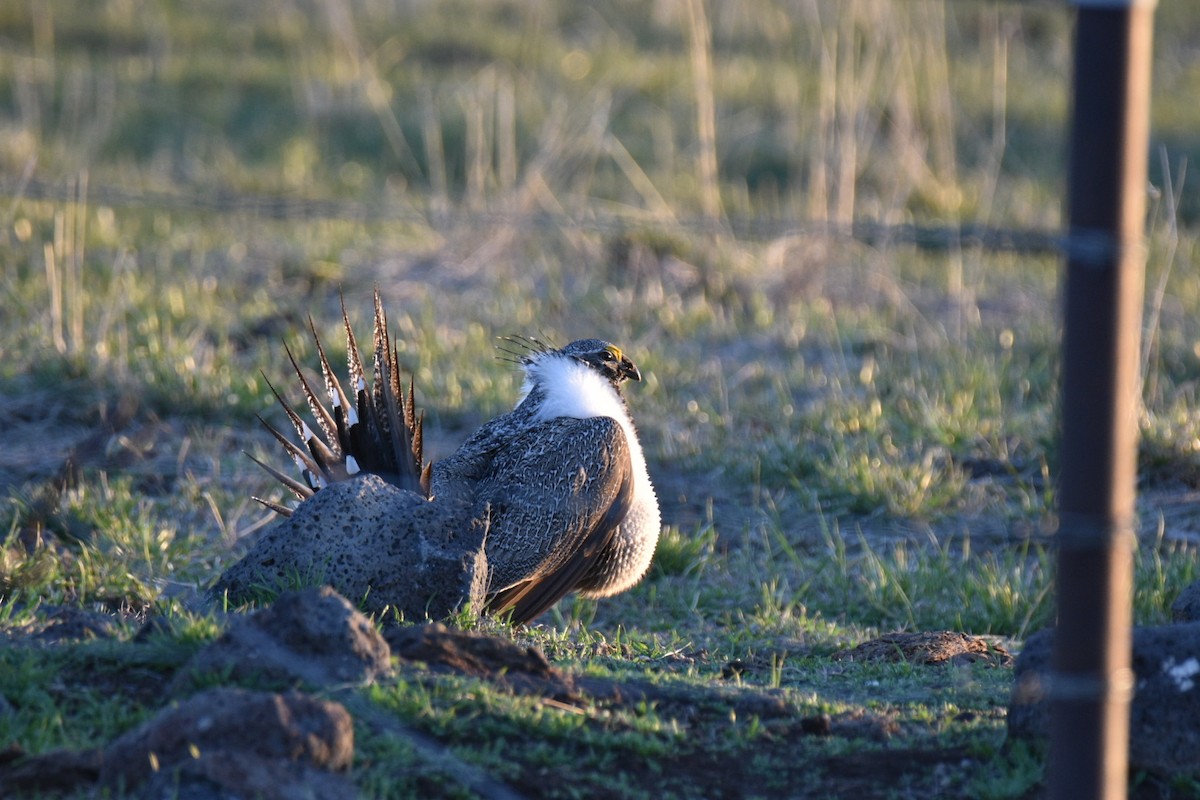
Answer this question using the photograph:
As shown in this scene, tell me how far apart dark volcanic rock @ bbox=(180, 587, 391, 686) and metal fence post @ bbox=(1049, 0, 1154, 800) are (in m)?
1.17

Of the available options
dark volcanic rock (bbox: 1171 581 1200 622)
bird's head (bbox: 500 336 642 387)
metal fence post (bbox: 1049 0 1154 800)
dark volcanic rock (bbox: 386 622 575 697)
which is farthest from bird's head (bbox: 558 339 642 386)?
metal fence post (bbox: 1049 0 1154 800)

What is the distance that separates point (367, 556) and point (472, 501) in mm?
579

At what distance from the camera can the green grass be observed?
277 centimetres

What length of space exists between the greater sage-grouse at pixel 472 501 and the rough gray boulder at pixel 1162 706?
1.28 metres

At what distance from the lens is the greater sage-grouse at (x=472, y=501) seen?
10.5 ft

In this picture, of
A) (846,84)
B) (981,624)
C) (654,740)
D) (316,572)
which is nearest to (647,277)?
(846,84)

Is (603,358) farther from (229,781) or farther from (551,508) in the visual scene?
(229,781)

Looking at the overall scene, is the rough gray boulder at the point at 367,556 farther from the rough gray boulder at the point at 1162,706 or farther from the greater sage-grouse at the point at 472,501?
the rough gray boulder at the point at 1162,706

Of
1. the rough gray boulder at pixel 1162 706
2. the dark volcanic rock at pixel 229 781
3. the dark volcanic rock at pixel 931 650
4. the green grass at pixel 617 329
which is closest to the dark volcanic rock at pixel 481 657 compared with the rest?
the green grass at pixel 617 329

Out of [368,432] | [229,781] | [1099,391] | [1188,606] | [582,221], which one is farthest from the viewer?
[368,432]

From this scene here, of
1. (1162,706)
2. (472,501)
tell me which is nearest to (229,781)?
(1162,706)

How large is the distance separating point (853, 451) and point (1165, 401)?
59.0 inches

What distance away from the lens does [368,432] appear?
3713mm

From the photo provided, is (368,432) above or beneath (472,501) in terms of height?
above
